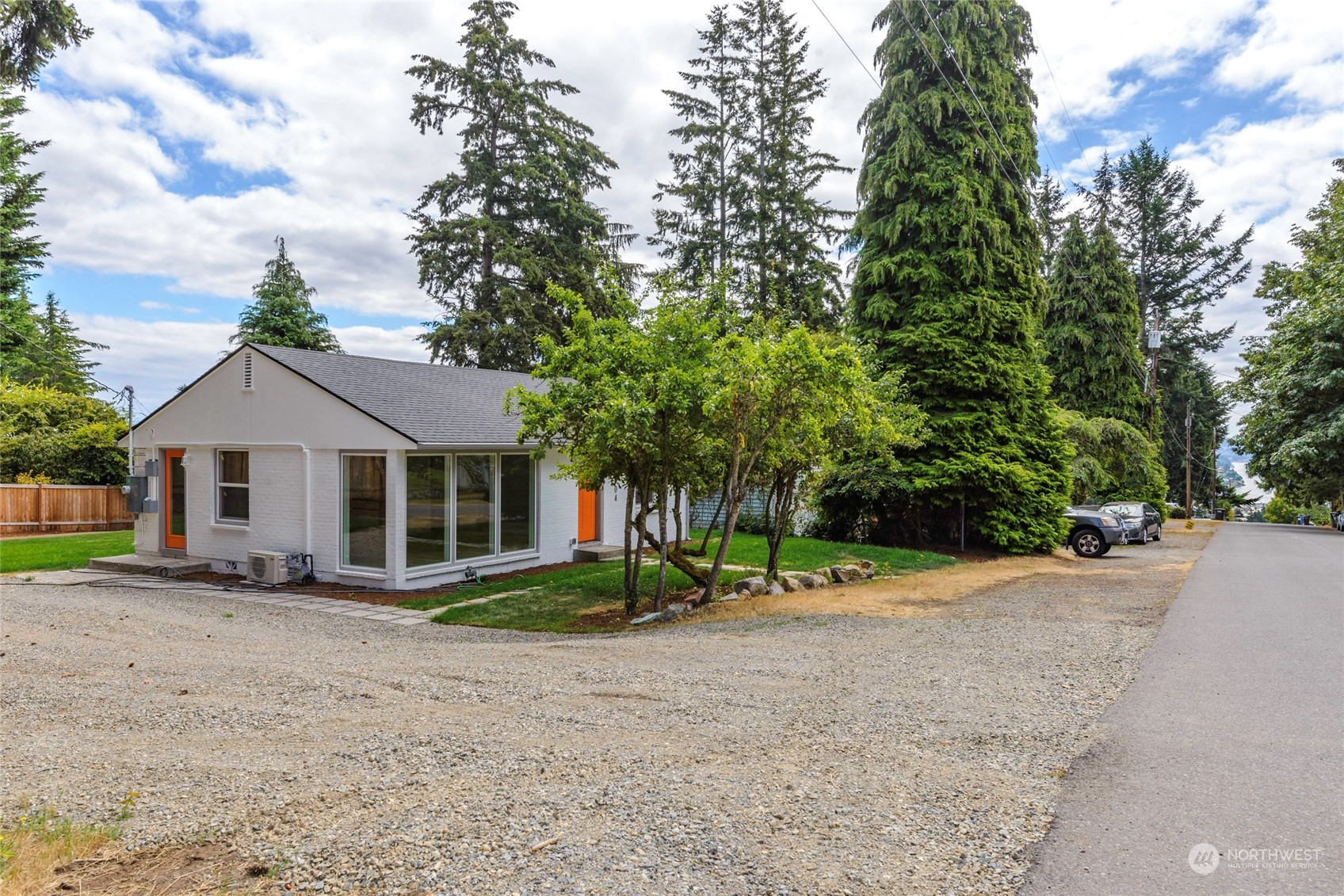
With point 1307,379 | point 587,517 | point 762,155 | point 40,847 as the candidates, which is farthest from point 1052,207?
point 40,847

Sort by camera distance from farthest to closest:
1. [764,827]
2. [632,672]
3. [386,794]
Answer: [632,672] < [386,794] < [764,827]

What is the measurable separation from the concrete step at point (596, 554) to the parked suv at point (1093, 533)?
1112cm

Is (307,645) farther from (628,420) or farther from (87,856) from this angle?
(87,856)

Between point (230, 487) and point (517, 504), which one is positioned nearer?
point (230, 487)

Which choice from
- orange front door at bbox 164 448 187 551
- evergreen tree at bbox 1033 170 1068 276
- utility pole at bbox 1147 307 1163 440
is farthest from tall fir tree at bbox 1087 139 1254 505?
orange front door at bbox 164 448 187 551

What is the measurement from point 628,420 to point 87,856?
6215 millimetres

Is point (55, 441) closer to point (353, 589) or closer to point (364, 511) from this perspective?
point (364, 511)

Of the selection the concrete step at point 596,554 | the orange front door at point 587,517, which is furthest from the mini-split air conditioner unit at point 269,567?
the orange front door at point 587,517

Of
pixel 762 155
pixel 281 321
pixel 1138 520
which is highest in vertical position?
pixel 762 155

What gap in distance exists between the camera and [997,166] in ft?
58.3

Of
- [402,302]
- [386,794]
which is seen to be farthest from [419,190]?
[386,794]

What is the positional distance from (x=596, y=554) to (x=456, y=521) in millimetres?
3292

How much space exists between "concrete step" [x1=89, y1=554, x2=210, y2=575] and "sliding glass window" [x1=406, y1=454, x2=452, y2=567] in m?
4.55

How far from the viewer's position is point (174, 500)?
1419 centimetres
